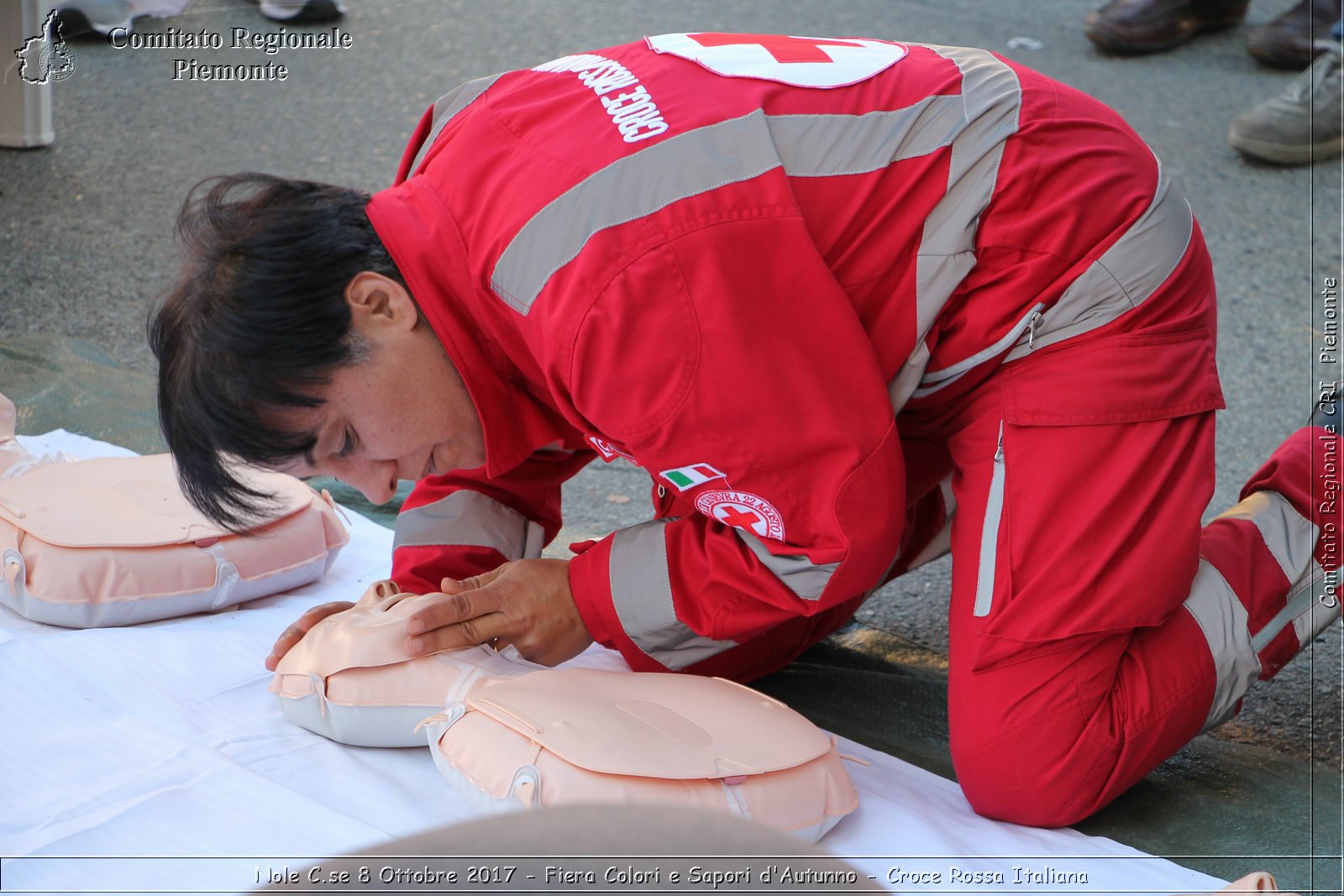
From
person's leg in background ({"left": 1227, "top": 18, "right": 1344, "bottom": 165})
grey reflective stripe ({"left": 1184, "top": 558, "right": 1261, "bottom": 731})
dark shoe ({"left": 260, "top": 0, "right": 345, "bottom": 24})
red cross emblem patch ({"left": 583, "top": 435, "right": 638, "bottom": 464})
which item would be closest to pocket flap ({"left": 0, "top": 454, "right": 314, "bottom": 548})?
red cross emblem patch ({"left": 583, "top": 435, "right": 638, "bottom": 464})

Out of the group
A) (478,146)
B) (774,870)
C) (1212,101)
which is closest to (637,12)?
(1212,101)

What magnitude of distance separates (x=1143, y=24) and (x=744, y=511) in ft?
11.7

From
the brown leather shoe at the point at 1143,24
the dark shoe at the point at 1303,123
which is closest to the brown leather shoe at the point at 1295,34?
the brown leather shoe at the point at 1143,24

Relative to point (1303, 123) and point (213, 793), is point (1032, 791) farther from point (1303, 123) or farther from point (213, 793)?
point (1303, 123)

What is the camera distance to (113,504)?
4.85 feet

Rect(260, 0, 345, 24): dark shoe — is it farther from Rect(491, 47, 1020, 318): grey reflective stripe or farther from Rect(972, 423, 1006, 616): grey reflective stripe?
Rect(972, 423, 1006, 616): grey reflective stripe

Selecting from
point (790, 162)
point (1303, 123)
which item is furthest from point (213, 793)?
point (1303, 123)

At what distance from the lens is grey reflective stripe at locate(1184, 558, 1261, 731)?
1299 millimetres

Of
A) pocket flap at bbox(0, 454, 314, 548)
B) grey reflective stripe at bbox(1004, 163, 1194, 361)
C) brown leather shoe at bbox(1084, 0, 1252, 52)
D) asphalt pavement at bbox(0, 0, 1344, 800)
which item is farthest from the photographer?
brown leather shoe at bbox(1084, 0, 1252, 52)

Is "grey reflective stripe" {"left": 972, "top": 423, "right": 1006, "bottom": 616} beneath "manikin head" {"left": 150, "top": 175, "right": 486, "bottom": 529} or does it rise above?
beneath

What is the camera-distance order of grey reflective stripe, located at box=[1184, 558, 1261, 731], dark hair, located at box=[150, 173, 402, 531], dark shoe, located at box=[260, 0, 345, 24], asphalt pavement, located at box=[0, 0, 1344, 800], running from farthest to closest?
1. dark shoe, located at box=[260, 0, 345, 24]
2. asphalt pavement, located at box=[0, 0, 1344, 800]
3. grey reflective stripe, located at box=[1184, 558, 1261, 731]
4. dark hair, located at box=[150, 173, 402, 531]

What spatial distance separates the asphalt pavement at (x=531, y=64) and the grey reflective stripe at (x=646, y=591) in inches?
20.6

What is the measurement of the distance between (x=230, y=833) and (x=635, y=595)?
449 millimetres

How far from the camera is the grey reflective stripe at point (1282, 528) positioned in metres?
1.41
